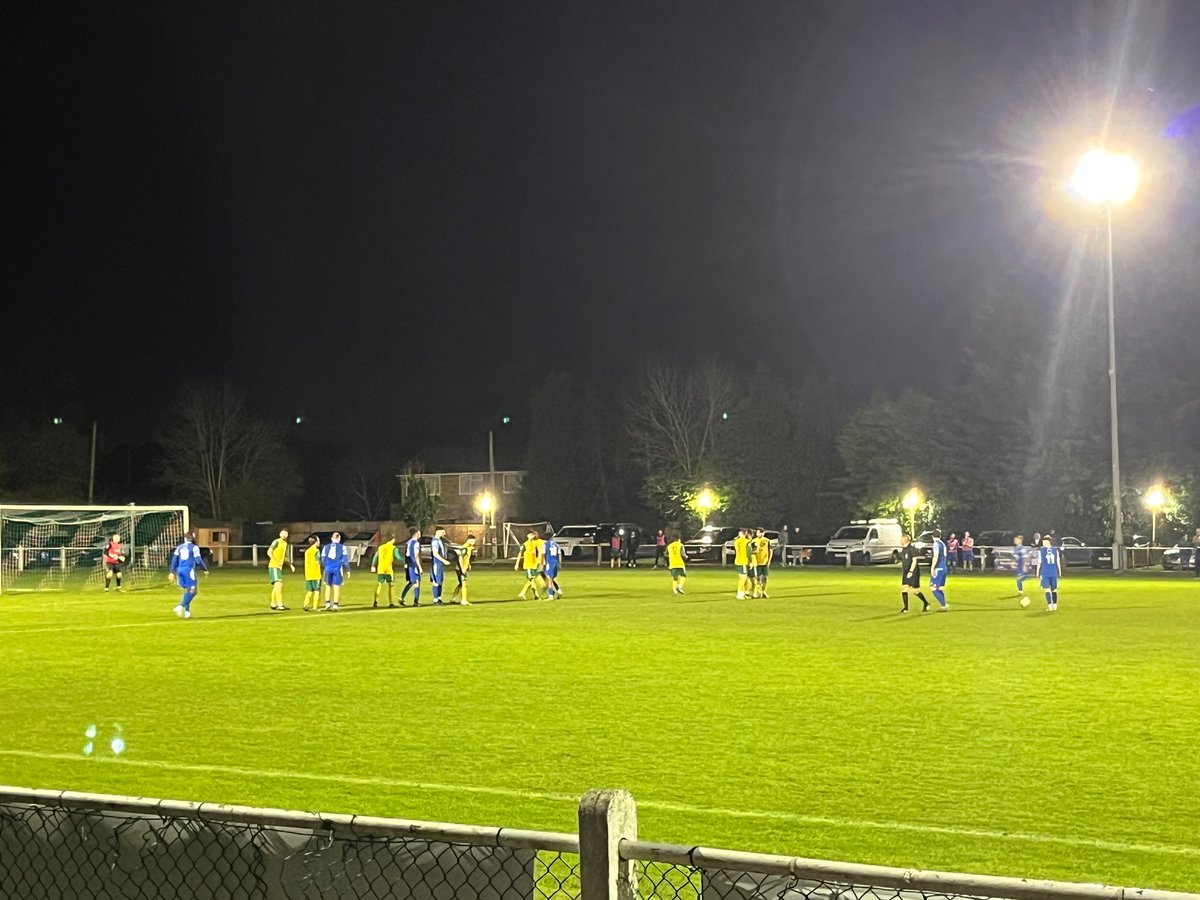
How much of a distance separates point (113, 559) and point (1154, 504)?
43412mm

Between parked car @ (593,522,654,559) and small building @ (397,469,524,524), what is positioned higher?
small building @ (397,469,524,524)

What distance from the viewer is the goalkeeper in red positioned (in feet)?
126

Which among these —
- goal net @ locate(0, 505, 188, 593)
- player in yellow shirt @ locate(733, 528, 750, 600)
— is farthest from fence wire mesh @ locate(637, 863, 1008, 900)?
goal net @ locate(0, 505, 188, 593)

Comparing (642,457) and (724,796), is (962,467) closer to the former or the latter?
(642,457)

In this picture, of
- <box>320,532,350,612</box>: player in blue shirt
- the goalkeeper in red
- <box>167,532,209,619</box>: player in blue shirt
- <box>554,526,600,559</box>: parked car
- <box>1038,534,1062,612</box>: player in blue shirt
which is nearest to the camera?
<box>167,532,209,619</box>: player in blue shirt

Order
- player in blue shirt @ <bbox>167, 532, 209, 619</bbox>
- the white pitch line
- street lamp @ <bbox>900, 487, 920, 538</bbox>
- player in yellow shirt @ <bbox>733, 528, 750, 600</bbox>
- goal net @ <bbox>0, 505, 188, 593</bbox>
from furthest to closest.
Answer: street lamp @ <bbox>900, 487, 920, 538</bbox> < goal net @ <bbox>0, 505, 188, 593</bbox> < player in yellow shirt @ <bbox>733, 528, 750, 600</bbox> < player in blue shirt @ <bbox>167, 532, 209, 619</bbox> < the white pitch line

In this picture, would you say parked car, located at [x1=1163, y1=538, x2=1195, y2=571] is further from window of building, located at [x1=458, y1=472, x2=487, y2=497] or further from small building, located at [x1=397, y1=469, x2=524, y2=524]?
window of building, located at [x1=458, y1=472, x2=487, y2=497]

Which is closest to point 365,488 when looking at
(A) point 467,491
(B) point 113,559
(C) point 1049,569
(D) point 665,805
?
(A) point 467,491

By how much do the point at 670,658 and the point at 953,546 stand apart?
3468 centimetres

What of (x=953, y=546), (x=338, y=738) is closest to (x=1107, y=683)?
(x=338, y=738)

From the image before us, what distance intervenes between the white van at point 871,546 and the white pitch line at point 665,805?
4805cm

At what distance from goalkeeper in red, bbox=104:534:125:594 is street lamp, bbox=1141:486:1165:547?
43156mm

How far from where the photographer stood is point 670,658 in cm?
1786

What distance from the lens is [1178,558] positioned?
158ft
